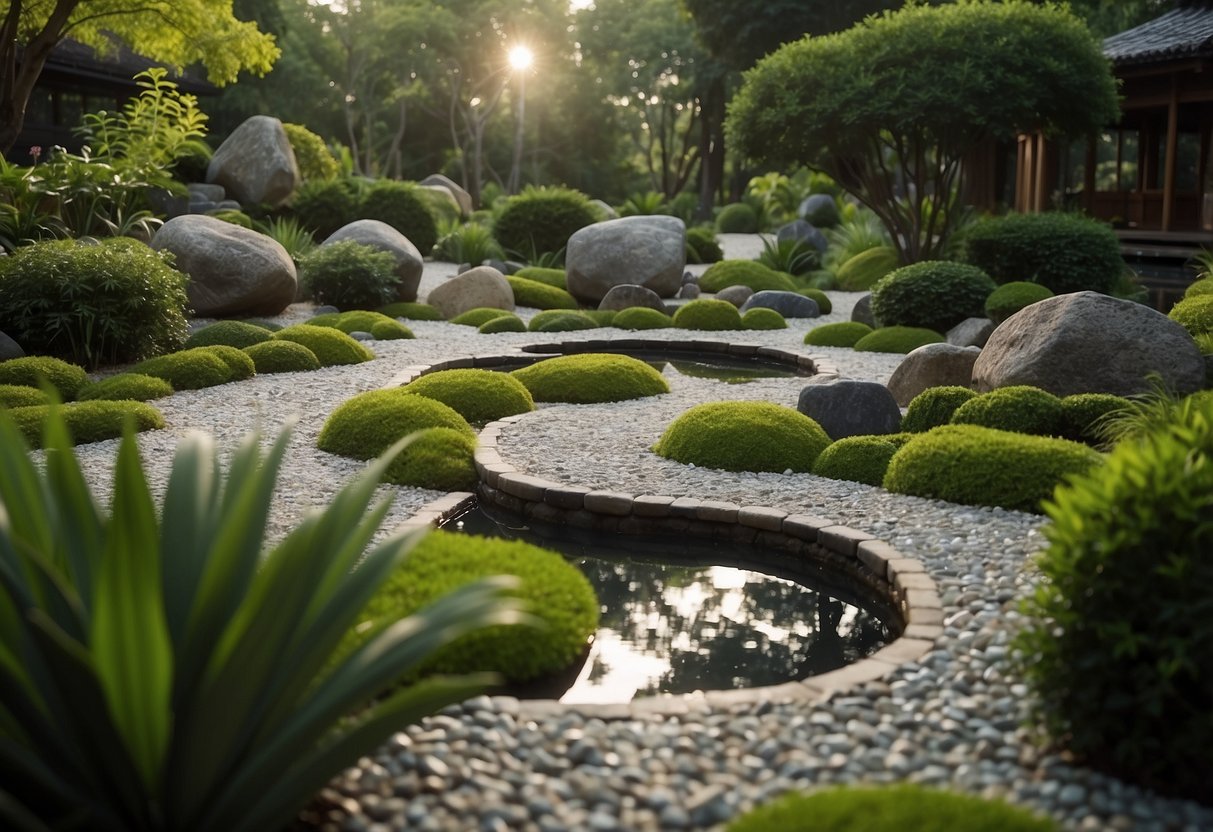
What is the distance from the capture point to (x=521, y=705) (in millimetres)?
3996

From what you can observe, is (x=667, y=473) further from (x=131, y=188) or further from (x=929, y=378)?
(x=131, y=188)

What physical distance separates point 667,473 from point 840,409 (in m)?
1.66

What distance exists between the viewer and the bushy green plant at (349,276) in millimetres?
16406

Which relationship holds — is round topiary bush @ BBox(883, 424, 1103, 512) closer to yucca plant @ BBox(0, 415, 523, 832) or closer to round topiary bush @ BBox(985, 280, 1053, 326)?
yucca plant @ BBox(0, 415, 523, 832)

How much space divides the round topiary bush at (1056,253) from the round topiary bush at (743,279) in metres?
4.15

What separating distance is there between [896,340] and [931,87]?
16.2 ft

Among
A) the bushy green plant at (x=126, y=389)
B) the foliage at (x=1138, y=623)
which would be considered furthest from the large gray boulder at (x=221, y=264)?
the foliage at (x=1138, y=623)

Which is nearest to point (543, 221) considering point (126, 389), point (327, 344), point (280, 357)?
point (327, 344)

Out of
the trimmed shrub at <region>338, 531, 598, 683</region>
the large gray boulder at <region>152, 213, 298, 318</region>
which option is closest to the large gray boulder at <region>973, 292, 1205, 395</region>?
the trimmed shrub at <region>338, 531, 598, 683</region>

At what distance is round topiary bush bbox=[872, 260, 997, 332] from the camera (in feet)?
46.7

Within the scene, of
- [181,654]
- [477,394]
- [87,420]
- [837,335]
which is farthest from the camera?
[837,335]

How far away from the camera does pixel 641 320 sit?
16.1m

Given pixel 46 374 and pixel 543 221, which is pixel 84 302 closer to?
pixel 46 374

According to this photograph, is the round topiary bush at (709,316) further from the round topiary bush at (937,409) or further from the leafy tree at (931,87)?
the round topiary bush at (937,409)
